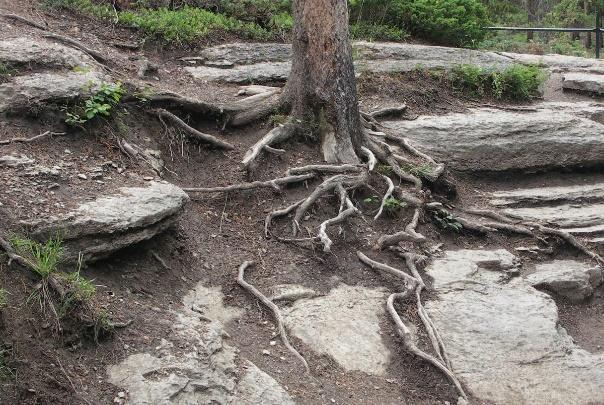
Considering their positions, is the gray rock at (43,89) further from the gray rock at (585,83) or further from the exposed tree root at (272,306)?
the gray rock at (585,83)

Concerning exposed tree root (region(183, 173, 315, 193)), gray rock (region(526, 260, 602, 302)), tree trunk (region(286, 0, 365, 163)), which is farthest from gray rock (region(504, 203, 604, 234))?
exposed tree root (region(183, 173, 315, 193))

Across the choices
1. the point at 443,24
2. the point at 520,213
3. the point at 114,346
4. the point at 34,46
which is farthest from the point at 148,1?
the point at 114,346

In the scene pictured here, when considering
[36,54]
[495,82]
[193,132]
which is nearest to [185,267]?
[193,132]

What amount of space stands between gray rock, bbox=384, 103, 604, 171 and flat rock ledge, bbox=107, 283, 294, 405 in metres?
5.12

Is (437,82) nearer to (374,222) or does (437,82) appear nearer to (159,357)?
(374,222)

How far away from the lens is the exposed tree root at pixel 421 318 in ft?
19.3

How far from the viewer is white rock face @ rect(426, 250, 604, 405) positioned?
604cm

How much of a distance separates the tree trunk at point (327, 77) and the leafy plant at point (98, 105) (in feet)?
7.07

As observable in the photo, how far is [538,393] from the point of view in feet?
19.7

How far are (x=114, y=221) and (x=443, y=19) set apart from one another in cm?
1028

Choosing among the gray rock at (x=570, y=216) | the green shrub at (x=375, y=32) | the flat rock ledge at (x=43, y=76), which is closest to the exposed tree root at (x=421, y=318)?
the gray rock at (x=570, y=216)

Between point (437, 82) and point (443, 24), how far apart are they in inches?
136

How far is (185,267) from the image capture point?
622cm

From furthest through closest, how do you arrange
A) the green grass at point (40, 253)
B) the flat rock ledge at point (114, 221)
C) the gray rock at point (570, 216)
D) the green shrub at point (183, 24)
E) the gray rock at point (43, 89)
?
1. the green shrub at point (183, 24)
2. the gray rock at point (570, 216)
3. the gray rock at point (43, 89)
4. the flat rock ledge at point (114, 221)
5. the green grass at point (40, 253)
